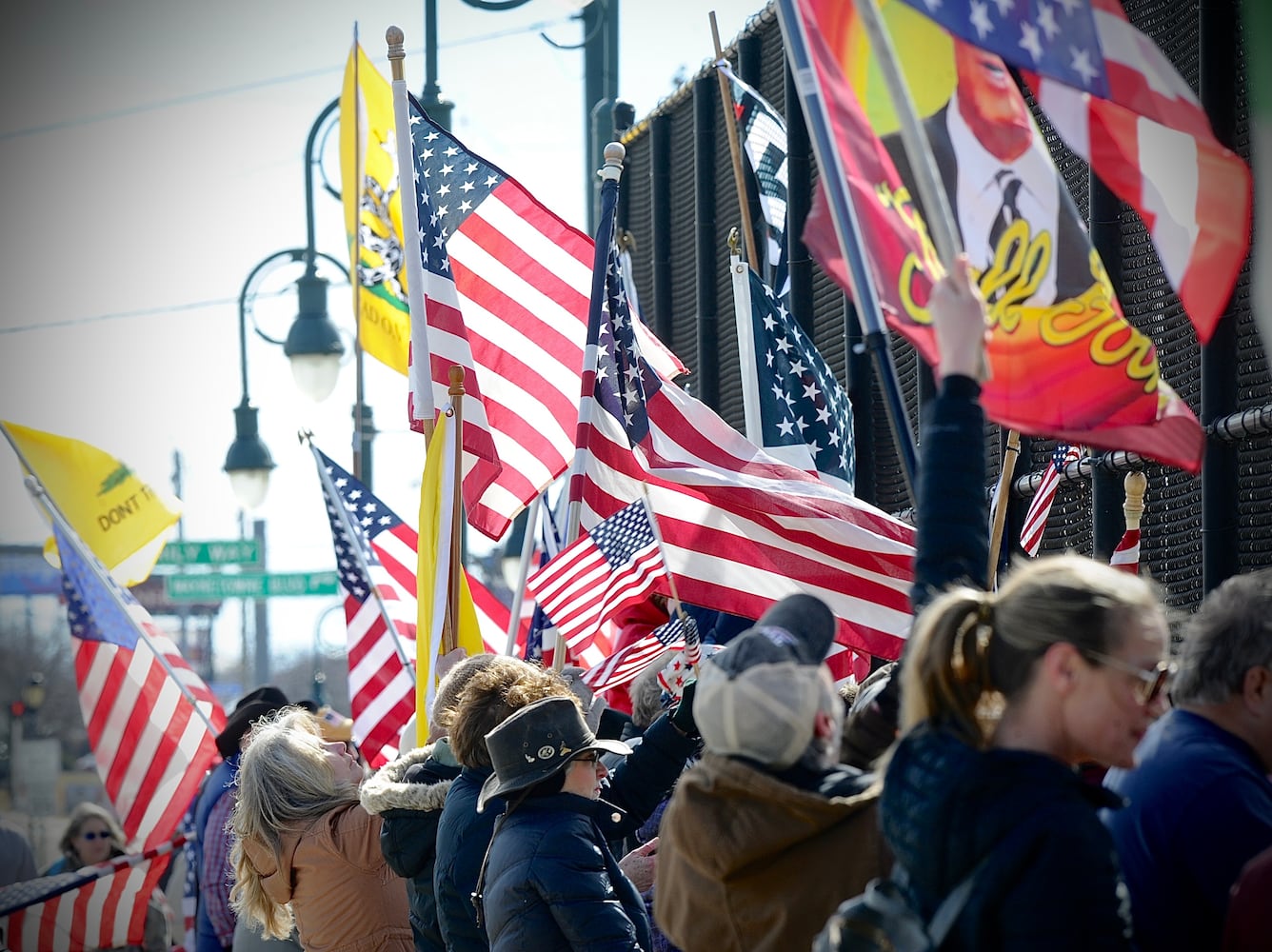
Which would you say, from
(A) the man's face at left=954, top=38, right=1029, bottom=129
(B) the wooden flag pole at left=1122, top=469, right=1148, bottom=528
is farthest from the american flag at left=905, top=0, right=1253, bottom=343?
(B) the wooden flag pole at left=1122, top=469, right=1148, bottom=528

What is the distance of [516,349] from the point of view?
836 centimetres

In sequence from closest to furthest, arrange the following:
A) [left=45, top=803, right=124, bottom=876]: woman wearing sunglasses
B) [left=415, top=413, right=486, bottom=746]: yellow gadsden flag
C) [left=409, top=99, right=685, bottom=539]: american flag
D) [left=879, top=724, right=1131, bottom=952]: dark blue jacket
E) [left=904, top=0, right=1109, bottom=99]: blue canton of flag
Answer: [left=879, top=724, right=1131, bottom=952]: dark blue jacket, [left=904, top=0, right=1109, bottom=99]: blue canton of flag, [left=415, top=413, right=486, bottom=746]: yellow gadsden flag, [left=409, top=99, right=685, bottom=539]: american flag, [left=45, top=803, right=124, bottom=876]: woman wearing sunglasses

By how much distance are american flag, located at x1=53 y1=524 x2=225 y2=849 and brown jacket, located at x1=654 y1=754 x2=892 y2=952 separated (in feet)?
22.7

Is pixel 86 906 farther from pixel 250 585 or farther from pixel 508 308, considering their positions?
pixel 250 585

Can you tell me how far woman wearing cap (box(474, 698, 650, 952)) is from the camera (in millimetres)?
4516

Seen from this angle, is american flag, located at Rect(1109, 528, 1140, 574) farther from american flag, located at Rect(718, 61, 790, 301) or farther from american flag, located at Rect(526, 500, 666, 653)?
american flag, located at Rect(718, 61, 790, 301)

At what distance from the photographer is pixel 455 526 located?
24.3ft

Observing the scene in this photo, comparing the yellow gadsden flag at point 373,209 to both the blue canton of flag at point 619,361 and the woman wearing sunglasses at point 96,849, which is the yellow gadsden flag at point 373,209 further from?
the woman wearing sunglasses at point 96,849

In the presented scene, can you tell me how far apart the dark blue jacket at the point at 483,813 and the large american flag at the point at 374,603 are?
132 inches

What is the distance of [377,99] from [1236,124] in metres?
5.29

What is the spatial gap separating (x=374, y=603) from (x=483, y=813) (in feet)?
12.5

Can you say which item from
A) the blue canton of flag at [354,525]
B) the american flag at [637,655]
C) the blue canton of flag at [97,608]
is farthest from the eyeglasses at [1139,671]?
the blue canton of flag at [97,608]

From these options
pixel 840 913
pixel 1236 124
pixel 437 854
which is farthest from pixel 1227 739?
pixel 1236 124

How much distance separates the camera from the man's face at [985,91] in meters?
4.48
